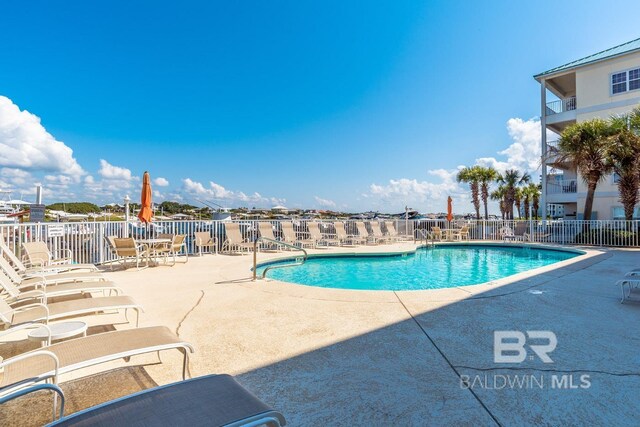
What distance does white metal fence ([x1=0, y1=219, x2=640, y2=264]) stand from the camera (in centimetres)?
786

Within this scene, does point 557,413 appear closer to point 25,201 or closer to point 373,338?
point 373,338

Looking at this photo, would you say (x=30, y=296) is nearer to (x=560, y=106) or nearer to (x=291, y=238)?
(x=291, y=238)

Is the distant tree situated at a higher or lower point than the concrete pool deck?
higher

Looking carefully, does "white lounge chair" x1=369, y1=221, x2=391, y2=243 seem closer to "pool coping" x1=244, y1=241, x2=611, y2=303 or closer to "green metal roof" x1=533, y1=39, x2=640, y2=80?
"pool coping" x1=244, y1=241, x2=611, y2=303

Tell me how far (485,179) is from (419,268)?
73.8 feet

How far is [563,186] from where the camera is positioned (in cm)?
2034

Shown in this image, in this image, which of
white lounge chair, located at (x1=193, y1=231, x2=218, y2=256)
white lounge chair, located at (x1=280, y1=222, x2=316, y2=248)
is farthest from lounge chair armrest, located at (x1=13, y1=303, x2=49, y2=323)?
white lounge chair, located at (x1=280, y1=222, x2=316, y2=248)

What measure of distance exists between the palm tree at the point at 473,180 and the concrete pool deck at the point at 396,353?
25.1 metres

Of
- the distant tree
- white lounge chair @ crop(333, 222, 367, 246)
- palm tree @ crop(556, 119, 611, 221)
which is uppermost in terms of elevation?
palm tree @ crop(556, 119, 611, 221)

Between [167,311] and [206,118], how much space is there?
18.3 metres

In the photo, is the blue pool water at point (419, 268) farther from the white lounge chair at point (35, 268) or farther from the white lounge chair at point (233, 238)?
the white lounge chair at point (35, 268)

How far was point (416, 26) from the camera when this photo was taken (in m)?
12.8

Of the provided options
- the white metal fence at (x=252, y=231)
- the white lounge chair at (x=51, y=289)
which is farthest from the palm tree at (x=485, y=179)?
the white lounge chair at (x=51, y=289)

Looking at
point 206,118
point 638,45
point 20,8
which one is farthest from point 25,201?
point 638,45
